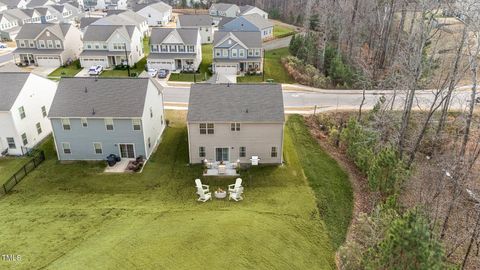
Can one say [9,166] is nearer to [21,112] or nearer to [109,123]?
[21,112]

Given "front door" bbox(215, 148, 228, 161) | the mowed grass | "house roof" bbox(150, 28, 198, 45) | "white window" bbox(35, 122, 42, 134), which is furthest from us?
"house roof" bbox(150, 28, 198, 45)

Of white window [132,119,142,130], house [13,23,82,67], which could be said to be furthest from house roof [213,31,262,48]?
white window [132,119,142,130]

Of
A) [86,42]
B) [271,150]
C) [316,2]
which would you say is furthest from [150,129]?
[316,2]

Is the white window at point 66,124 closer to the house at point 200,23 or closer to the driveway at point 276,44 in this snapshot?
the driveway at point 276,44

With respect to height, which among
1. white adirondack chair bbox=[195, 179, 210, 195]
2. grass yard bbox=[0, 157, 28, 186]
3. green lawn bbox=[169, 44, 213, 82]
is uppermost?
green lawn bbox=[169, 44, 213, 82]

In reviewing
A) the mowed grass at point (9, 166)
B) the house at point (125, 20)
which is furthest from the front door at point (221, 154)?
the house at point (125, 20)

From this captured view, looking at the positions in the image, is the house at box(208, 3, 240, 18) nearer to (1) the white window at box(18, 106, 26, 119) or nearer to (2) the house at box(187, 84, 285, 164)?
(2) the house at box(187, 84, 285, 164)
